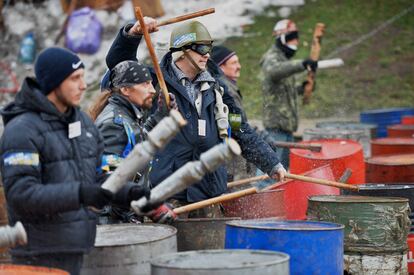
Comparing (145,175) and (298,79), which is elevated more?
(298,79)

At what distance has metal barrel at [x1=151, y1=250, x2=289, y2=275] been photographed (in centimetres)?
484

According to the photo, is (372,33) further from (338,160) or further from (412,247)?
(412,247)

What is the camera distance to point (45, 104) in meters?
5.00

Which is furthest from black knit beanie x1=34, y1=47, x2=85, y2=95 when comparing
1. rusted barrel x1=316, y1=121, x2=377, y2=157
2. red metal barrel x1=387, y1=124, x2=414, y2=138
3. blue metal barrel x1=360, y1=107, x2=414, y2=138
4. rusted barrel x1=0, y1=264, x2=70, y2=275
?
blue metal barrel x1=360, y1=107, x2=414, y2=138

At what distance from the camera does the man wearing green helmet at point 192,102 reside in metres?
6.91

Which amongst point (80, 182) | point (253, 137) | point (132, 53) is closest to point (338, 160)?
point (253, 137)

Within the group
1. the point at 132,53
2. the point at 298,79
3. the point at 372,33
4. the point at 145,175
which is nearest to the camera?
the point at 145,175

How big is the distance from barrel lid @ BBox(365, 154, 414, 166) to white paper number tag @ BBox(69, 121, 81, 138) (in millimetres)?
4668

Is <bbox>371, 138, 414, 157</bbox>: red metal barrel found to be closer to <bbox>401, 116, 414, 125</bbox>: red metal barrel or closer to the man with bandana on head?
the man with bandana on head

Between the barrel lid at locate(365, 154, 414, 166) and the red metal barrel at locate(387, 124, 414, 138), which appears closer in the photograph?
the barrel lid at locate(365, 154, 414, 166)

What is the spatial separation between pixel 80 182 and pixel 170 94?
2.02 m

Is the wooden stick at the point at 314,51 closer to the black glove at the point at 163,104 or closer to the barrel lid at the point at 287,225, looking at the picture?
the black glove at the point at 163,104

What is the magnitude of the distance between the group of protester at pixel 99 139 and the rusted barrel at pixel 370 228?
53 centimetres

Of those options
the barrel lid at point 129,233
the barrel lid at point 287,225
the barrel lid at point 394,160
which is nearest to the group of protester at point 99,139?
the barrel lid at point 129,233
